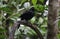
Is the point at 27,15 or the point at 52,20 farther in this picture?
the point at 27,15

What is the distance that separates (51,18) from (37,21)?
32.8 inches

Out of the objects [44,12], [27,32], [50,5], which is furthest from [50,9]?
[44,12]

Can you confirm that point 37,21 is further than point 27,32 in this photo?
Yes

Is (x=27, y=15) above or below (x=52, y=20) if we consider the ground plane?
below

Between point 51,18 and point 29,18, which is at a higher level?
point 51,18

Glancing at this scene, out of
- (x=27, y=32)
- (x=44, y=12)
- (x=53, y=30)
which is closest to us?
(x=53, y=30)

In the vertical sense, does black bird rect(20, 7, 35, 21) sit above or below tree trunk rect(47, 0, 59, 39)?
below

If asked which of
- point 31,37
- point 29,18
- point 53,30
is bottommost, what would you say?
point 31,37

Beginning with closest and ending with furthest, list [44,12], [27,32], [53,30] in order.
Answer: [53,30] → [27,32] → [44,12]

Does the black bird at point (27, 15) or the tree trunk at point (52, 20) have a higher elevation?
the tree trunk at point (52, 20)

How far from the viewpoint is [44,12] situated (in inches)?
49.2

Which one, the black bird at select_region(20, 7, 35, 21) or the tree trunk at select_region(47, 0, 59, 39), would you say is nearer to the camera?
the tree trunk at select_region(47, 0, 59, 39)

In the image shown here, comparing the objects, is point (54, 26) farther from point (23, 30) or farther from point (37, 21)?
point (37, 21)

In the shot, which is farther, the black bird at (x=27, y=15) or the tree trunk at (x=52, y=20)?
the black bird at (x=27, y=15)
